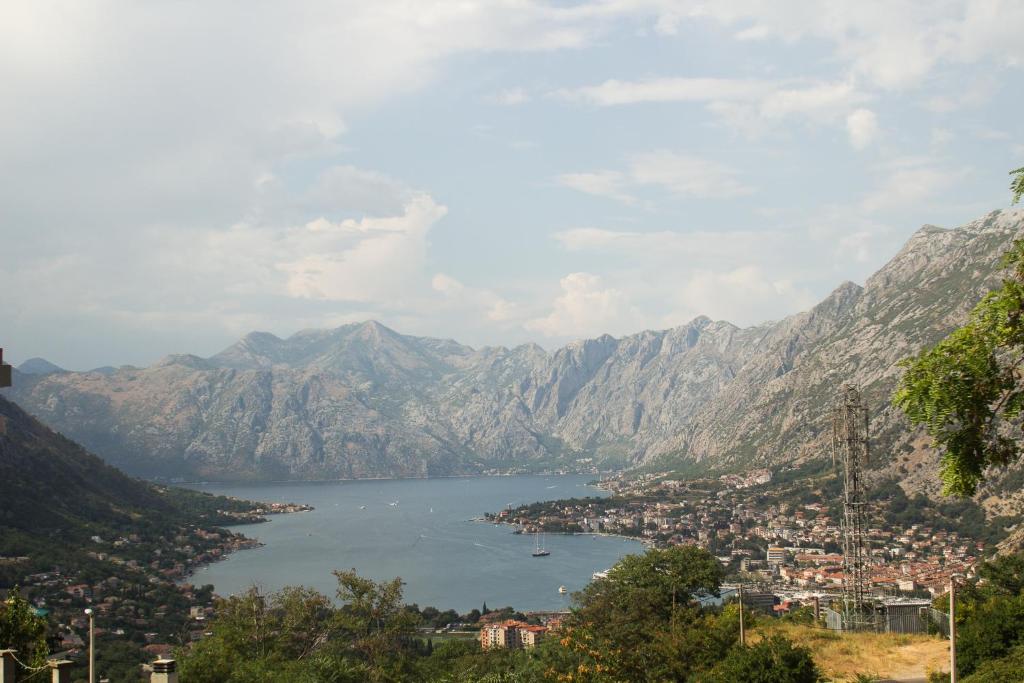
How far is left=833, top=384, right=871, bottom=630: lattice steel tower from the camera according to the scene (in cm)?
3066

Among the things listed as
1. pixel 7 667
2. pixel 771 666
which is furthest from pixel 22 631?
pixel 771 666

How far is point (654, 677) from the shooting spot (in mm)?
23734

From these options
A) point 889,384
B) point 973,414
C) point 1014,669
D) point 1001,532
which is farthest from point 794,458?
point 973,414

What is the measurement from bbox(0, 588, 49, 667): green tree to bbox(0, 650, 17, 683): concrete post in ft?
30.1

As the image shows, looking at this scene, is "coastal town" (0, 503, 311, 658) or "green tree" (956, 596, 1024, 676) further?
"coastal town" (0, 503, 311, 658)

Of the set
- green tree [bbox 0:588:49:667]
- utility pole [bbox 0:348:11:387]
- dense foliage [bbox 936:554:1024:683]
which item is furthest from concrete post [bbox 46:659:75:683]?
dense foliage [bbox 936:554:1024:683]

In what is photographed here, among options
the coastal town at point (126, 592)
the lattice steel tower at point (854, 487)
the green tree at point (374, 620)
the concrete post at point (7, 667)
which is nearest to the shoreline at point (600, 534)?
the coastal town at point (126, 592)

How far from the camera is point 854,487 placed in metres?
31.2

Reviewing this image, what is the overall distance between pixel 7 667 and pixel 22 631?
1084 centimetres

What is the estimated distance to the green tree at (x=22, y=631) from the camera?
19.9 m

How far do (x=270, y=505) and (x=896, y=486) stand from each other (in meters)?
127

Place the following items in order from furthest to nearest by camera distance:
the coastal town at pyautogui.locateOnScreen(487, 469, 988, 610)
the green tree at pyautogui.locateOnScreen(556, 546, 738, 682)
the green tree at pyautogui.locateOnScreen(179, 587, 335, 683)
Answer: the coastal town at pyautogui.locateOnScreen(487, 469, 988, 610) → the green tree at pyautogui.locateOnScreen(179, 587, 335, 683) → the green tree at pyautogui.locateOnScreen(556, 546, 738, 682)

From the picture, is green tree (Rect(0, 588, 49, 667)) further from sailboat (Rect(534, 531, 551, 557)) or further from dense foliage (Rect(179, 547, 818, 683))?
sailboat (Rect(534, 531, 551, 557))

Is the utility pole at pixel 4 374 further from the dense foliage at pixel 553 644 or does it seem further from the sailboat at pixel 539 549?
the sailboat at pixel 539 549
